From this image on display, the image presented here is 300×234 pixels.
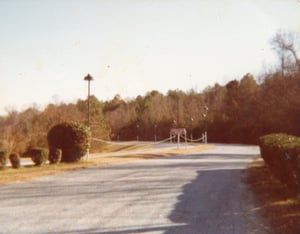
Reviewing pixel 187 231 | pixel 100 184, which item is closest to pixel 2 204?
pixel 100 184

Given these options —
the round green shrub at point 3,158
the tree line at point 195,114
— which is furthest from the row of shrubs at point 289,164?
the tree line at point 195,114

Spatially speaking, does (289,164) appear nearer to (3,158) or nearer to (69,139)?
(3,158)

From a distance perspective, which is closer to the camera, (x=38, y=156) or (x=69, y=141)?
(x=38, y=156)

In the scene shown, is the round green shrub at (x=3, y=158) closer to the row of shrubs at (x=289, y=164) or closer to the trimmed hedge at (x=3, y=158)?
the trimmed hedge at (x=3, y=158)

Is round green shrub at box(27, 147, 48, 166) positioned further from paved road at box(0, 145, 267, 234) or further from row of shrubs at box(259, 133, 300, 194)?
row of shrubs at box(259, 133, 300, 194)

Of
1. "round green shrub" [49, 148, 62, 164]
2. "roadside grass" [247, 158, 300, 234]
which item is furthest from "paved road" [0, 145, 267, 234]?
"round green shrub" [49, 148, 62, 164]

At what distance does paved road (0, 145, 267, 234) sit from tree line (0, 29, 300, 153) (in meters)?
12.8

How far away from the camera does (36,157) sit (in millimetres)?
20641

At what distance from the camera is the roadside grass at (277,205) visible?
750cm

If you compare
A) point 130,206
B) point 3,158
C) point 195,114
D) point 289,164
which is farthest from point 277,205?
point 195,114

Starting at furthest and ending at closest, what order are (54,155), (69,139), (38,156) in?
(69,139) → (54,155) → (38,156)

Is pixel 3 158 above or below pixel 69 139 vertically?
below

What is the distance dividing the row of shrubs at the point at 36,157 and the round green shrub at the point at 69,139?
1.99ft

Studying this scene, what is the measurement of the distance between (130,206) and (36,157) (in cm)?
1244
